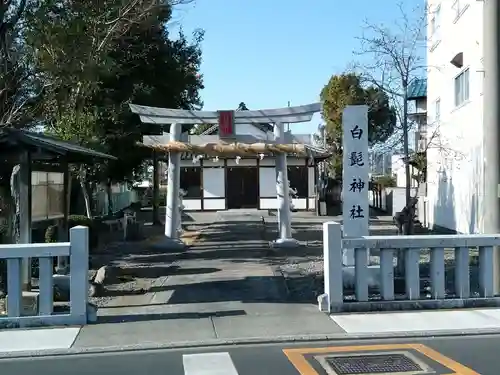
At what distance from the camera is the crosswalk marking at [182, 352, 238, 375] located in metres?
6.29

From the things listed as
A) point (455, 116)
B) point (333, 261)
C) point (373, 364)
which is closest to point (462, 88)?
point (455, 116)

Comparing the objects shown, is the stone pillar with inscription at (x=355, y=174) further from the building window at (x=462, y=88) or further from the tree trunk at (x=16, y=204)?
the building window at (x=462, y=88)

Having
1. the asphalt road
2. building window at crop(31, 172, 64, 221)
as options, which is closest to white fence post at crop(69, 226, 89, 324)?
the asphalt road

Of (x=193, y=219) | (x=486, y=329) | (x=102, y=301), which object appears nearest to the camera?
(x=486, y=329)

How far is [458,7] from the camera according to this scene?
59.5 ft

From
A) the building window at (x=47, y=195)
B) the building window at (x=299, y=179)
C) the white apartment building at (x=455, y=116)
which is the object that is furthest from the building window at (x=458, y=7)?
the building window at (x=299, y=179)

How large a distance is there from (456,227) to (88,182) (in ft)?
40.8

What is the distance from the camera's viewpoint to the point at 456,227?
60.7 ft

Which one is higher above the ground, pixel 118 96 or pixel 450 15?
pixel 450 15

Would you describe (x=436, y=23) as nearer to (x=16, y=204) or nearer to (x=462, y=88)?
(x=462, y=88)

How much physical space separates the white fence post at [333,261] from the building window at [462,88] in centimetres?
1029

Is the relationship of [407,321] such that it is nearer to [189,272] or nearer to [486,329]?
[486,329]

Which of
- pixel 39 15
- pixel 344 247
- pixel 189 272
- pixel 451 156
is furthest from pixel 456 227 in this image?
pixel 39 15

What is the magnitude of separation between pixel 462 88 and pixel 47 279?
13731 millimetres
